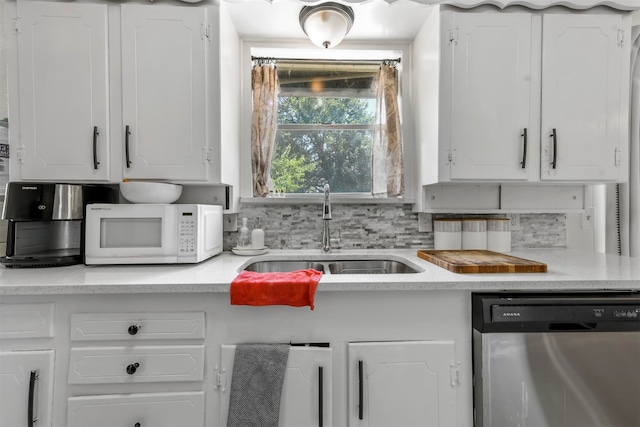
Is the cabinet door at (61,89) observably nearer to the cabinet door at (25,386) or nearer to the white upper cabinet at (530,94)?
the cabinet door at (25,386)

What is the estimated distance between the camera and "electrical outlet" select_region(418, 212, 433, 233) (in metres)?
1.96

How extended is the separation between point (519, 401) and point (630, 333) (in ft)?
1.59

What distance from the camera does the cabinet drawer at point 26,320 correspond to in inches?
43.1

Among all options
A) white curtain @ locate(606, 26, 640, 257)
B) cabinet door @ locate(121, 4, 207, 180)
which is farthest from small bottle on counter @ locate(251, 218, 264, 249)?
white curtain @ locate(606, 26, 640, 257)

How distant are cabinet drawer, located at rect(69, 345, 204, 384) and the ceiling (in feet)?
5.38

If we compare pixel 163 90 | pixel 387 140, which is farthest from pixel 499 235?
pixel 163 90

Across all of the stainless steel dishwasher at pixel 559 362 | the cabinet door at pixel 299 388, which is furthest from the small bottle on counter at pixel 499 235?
the cabinet door at pixel 299 388

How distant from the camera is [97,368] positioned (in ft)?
3.61

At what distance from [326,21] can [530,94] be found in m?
1.12

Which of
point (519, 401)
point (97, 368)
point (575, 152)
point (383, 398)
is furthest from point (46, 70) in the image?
point (575, 152)

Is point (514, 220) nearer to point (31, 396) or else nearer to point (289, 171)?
point (289, 171)

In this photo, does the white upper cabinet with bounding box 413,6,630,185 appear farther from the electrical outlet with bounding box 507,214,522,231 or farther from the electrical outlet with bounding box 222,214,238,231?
the electrical outlet with bounding box 222,214,238,231

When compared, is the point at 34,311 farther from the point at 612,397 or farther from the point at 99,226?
the point at 612,397

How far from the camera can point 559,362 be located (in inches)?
44.0
